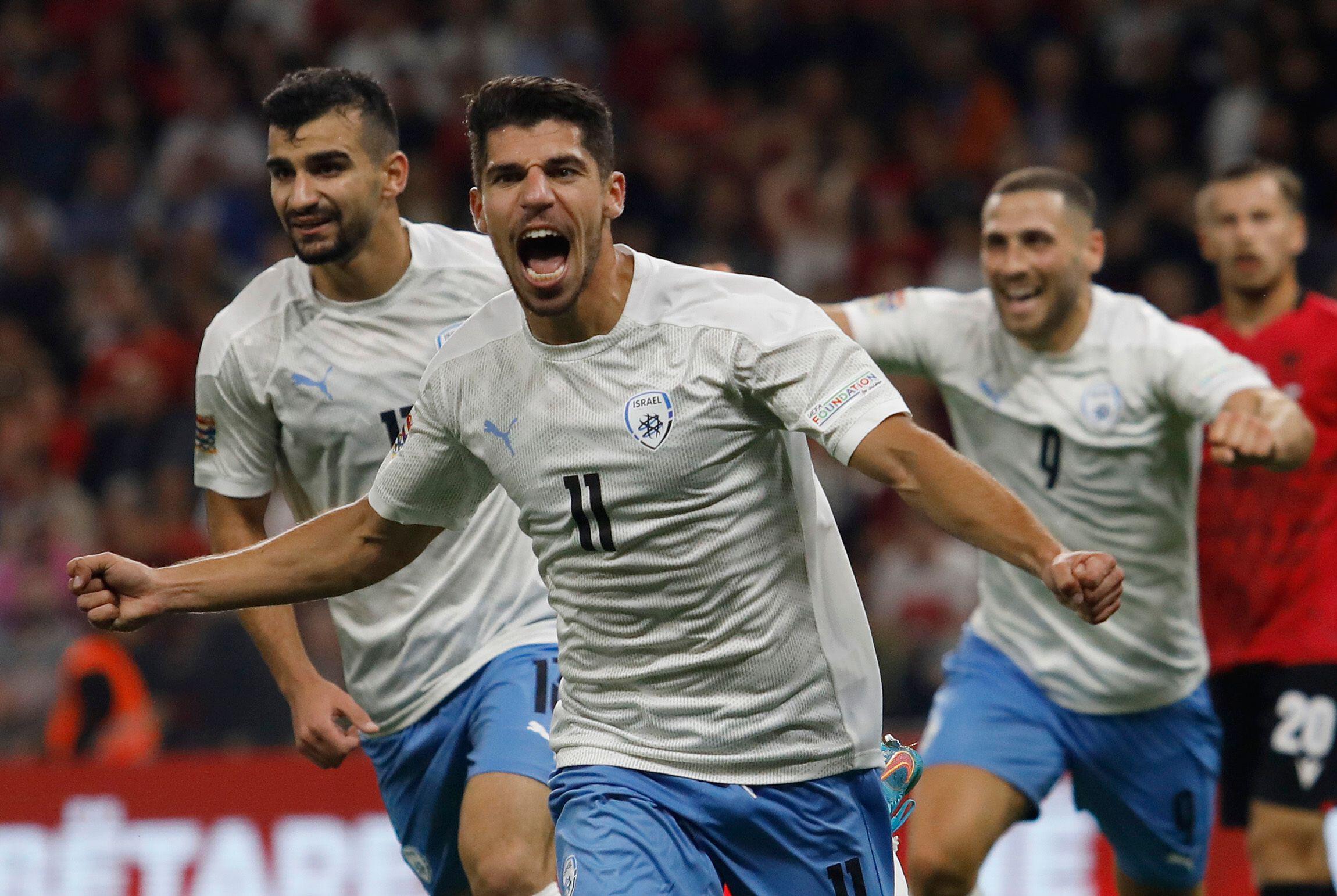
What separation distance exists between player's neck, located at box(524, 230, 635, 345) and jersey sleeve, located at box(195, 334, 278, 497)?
144 centimetres

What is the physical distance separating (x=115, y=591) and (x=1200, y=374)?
310 centimetres

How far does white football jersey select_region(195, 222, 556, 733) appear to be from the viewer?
4980 millimetres

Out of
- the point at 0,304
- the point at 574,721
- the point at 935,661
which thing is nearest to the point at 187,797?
the point at 935,661

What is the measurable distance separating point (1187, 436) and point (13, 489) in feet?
24.4

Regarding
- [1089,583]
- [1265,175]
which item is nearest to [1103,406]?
[1265,175]

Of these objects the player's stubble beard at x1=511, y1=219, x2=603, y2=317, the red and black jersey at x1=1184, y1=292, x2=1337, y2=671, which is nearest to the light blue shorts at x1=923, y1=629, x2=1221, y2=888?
the red and black jersey at x1=1184, y1=292, x2=1337, y2=671

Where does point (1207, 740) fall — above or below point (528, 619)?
below

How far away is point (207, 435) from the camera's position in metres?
5.17

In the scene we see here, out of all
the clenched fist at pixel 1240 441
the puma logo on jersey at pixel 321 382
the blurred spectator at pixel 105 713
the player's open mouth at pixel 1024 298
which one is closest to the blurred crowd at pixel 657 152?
the blurred spectator at pixel 105 713

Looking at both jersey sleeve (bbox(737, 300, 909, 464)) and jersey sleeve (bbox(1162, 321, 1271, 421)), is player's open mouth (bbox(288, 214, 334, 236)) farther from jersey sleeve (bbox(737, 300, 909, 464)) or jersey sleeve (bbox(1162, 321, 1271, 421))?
jersey sleeve (bbox(1162, 321, 1271, 421))

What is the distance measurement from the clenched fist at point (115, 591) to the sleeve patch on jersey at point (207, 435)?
1211 mm

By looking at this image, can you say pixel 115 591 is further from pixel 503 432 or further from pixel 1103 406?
pixel 1103 406

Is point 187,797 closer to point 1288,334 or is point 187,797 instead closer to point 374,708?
point 374,708

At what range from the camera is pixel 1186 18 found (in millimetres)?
11828
